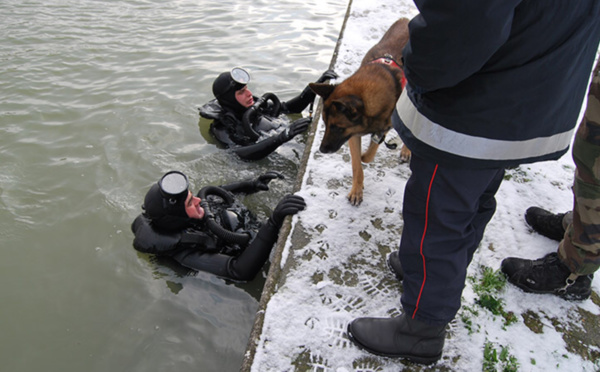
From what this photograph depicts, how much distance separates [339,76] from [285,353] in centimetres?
373

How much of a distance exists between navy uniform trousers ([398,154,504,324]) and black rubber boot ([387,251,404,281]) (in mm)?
492

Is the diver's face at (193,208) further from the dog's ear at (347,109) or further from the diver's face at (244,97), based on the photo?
the diver's face at (244,97)

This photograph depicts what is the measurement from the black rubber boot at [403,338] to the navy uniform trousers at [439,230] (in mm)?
89

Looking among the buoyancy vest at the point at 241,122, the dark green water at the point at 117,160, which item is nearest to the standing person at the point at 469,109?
the dark green water at the point at 117,160

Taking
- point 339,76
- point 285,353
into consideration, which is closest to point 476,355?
point 285,353

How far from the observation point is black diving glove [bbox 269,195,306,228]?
295cm

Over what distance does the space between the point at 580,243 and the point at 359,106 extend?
5.83 feet

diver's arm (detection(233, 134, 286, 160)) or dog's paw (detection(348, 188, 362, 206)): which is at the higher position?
dog's paw (detection(348, 188, 362, 206))

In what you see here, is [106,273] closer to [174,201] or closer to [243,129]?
[174,201]

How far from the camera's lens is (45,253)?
3678 mm

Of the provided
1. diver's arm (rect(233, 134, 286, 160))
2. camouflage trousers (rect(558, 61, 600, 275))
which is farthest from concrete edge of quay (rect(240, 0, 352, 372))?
camouflage trousers (rect(558, 61, 600, 275))

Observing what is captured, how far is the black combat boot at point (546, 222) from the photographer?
2.78 meters

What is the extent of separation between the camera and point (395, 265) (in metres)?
2.51

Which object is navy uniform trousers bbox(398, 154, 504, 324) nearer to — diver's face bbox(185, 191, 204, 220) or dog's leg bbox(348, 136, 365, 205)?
dog's leg bbox(348, 136, 365, 205)
